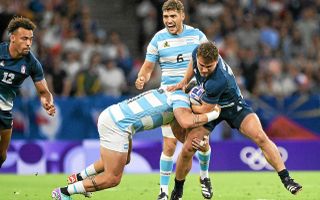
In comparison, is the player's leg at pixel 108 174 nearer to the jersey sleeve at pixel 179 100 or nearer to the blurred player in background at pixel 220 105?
the jersey sleeve at pixel 179 100

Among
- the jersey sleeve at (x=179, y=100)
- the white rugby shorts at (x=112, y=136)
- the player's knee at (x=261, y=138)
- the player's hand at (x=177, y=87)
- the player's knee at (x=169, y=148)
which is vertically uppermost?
the player's hand at (x=177, y=87)

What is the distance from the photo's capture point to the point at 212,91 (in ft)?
31.6

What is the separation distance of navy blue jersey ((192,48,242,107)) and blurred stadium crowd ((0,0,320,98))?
8.43 meters

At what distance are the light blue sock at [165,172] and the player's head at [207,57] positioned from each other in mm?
1653

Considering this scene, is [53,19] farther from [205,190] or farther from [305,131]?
[205,190]

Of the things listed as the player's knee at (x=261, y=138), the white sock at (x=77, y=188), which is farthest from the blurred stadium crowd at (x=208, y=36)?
the white sock at (x=77, y=188)

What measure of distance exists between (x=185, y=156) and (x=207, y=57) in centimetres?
132

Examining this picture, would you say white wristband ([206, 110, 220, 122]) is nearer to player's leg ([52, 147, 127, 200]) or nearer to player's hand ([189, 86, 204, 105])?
player's hand ([189, 86, 204, 105])

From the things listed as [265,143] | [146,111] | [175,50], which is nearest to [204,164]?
[265,143]

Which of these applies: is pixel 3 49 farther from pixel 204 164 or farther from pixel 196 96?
pixel 204 164

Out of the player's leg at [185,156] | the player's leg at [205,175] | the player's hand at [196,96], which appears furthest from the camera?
the player's leg at [205,175]

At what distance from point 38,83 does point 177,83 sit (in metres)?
1.84

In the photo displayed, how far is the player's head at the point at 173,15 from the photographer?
36.2 ft

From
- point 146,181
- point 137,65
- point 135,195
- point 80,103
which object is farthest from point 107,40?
point 135,195
